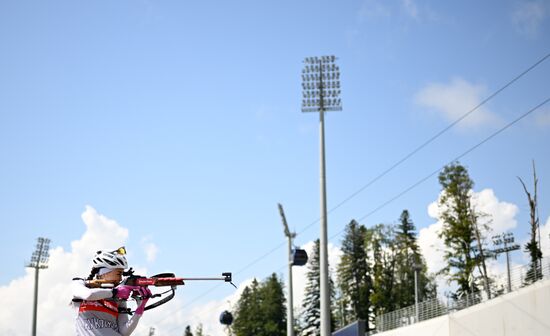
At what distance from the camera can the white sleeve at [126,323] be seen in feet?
26.1

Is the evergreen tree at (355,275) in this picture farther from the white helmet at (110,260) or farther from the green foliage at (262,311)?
the white helmet at (110,260)

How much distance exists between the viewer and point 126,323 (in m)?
8.02

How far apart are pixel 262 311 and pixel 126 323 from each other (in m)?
85.0

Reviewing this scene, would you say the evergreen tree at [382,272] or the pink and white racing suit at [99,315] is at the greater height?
the evergreen tree at [382,272]

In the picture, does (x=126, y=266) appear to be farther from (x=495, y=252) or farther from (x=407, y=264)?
(x=407, y=264)

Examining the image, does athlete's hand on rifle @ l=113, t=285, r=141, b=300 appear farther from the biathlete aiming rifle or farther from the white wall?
the white wall

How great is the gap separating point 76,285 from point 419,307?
39.6 meters

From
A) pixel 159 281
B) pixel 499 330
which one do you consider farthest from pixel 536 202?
pixel 159 281

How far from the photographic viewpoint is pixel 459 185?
52344 millimetres

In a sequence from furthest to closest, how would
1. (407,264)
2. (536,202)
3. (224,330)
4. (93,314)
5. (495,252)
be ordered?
(224,330), (407,264), (495,252), (536,202), (93,314)

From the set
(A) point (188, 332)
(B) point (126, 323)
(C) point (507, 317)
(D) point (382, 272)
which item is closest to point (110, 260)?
(B) point (126, 323)

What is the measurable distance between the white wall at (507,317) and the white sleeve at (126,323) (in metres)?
26.1

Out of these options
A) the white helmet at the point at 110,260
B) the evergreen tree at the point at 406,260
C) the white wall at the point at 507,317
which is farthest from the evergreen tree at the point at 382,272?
the white helmet at the point at 110,260

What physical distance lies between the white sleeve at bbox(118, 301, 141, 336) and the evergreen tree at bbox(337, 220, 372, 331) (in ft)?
228
